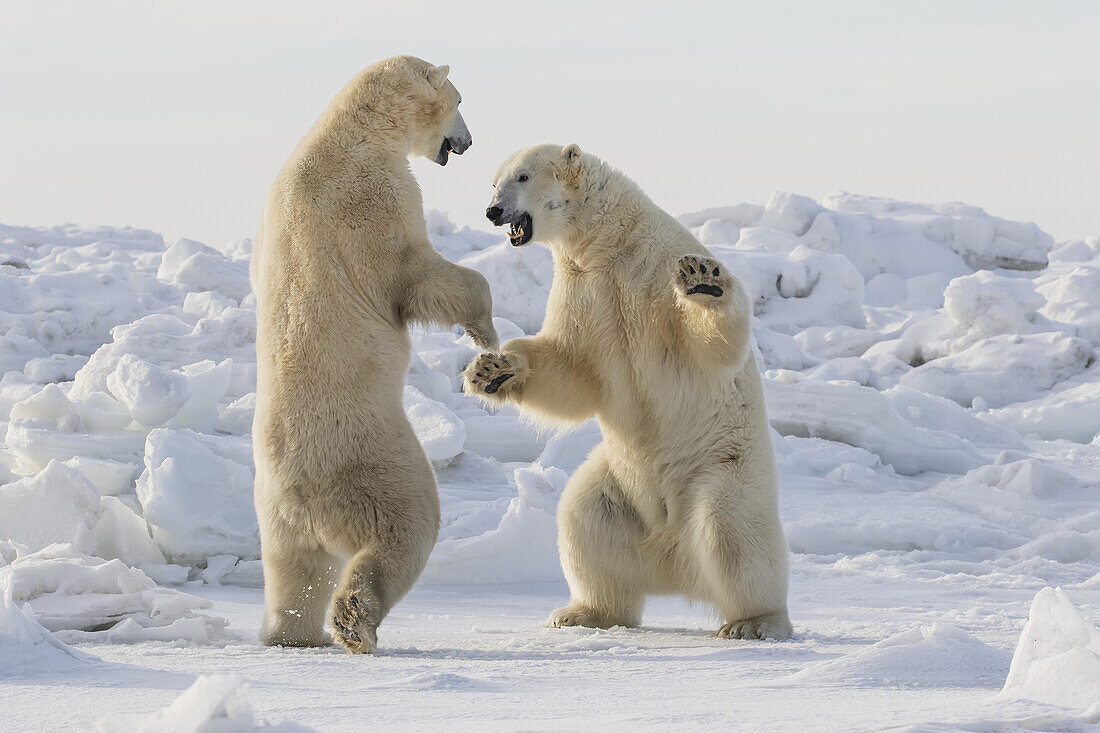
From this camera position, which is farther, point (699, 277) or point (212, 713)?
point (699, 277)

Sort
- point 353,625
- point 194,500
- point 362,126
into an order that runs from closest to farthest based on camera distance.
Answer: point 353,625 < point 362,126 < point 194,500

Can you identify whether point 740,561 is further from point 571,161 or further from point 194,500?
point 194,500

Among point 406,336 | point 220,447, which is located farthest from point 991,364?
point 406,336

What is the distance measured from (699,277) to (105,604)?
213 cm

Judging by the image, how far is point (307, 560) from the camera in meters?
3.70

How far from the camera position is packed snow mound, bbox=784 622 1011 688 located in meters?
2.87

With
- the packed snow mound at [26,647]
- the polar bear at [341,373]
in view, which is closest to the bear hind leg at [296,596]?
the polar bear at [341,373]

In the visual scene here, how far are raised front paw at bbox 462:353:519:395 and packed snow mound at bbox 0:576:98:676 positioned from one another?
158 cm

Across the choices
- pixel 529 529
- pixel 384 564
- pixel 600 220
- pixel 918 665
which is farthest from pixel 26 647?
pixel 529 529

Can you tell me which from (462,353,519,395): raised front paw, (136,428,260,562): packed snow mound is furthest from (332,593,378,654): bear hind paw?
(136,428,260,562): packed snow mound

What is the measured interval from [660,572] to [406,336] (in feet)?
4.01

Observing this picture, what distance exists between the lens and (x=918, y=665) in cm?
299

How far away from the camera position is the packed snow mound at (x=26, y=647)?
111 inches

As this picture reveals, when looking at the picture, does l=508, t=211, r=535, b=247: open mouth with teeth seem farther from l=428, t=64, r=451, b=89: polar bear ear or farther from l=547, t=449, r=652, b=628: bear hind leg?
l=547, t=449, r=652, b=628: bear hind leg
